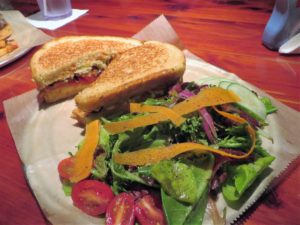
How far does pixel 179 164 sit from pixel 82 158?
14.5 inches

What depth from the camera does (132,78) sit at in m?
1.73

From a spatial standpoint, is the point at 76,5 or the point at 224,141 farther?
the point at 76,5

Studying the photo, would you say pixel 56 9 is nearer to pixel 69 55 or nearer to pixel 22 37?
pixel 22 37

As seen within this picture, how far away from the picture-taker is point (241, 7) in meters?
2.71

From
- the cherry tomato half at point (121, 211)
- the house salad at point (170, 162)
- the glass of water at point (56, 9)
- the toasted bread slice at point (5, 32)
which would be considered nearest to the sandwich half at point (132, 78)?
the house salad at point (170, 162)

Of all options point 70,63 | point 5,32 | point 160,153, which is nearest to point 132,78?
point 70,63

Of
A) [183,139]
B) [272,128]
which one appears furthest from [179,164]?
[272,128]

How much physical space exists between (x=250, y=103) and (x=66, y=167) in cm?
79

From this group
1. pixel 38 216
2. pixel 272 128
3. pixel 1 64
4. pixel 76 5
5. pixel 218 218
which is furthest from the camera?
pixel 76 5

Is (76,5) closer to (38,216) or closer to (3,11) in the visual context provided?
(3,11)

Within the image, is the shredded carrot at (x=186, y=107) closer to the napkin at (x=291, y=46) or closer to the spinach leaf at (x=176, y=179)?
the spinach leaf at (x=176, y=179)

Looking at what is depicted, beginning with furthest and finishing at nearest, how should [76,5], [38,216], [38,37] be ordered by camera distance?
[76,5] → [38,37] → [38,216]

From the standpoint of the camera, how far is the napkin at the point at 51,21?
2717 mm

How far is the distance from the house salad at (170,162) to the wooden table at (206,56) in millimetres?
143
